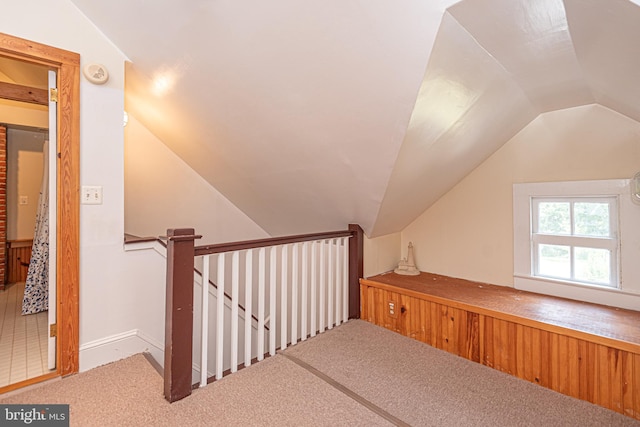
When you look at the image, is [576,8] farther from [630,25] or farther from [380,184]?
[380,184]

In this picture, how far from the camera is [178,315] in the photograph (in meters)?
1.57

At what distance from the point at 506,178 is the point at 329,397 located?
2.25 meters

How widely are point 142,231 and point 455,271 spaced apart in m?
3.25

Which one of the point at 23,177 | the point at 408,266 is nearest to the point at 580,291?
the point at 408,266

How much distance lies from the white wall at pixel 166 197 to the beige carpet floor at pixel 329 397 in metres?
1.65

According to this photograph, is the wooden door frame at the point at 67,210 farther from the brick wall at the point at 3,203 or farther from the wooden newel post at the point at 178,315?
the brick wall at the point at 3,203

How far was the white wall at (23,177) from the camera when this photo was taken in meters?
3.55

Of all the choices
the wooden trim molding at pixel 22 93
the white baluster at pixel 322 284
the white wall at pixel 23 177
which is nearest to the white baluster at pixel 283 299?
the white baluster at pixel 322 284

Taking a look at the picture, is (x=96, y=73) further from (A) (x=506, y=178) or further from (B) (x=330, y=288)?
(A) (x=506, y=178)

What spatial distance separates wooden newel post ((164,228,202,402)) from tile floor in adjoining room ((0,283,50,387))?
2.90ft


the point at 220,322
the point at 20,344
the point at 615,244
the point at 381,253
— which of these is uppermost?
the point at 615,244

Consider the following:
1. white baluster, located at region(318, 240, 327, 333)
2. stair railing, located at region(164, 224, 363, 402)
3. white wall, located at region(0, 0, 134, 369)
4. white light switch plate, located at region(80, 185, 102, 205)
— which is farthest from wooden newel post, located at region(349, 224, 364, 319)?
white light switch plate, located at region(80, 185, 102, 205)

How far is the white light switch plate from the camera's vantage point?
1.82 metres

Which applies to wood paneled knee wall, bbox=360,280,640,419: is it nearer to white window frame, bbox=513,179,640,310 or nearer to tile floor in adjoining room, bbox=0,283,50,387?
white window frame, bbox=513,179,640,310
